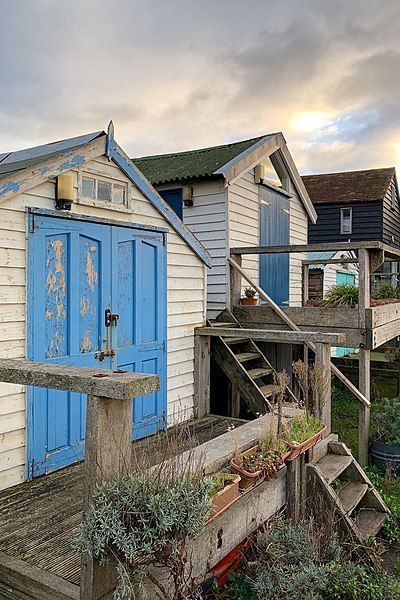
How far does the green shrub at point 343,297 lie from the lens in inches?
361

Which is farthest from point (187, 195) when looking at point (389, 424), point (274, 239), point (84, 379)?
point (84, 379)

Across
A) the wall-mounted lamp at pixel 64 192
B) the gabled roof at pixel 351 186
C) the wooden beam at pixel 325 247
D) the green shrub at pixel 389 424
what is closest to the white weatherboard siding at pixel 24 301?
the wall-mounted lamp at pixel 64 192

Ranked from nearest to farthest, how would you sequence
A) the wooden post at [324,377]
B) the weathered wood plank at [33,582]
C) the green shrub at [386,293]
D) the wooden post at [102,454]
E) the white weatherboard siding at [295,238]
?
the wooden post at [102,454], the weathered wood plank at [33,582], the wooden post at [324,377], the green shrub at [386,293], the white weatherboard siding at [295,238]

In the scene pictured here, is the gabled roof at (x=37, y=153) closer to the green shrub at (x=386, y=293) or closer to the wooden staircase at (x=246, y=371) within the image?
the wooden staircase at (x=246, y=371)

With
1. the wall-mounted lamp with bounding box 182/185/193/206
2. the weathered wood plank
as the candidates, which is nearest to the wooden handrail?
the wall-mounted lamp with bounding box 182/185/193/206

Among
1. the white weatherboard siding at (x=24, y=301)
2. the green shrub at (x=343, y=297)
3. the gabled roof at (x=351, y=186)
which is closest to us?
the white weatherboard siding at (x=24, y=301)

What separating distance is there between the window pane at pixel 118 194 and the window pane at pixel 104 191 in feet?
0.30

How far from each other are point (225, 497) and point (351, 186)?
830 inches

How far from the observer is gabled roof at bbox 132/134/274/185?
8.45 meters

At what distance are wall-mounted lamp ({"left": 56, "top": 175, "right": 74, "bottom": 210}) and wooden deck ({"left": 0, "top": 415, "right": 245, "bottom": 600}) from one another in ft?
7.76

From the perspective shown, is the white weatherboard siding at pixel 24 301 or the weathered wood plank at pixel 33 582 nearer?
the weathered wood plank at pixel 33 582

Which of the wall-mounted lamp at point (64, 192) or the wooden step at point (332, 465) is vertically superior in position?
the wall-mounted lamp at point (64, 192)

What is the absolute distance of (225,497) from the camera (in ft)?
9.31

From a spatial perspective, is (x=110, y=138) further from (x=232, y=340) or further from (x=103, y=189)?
(x=232, y=340)
